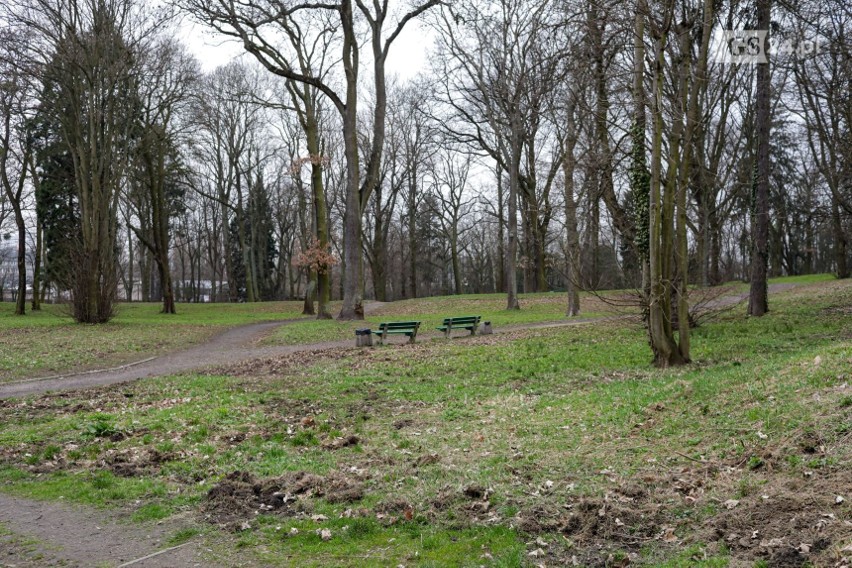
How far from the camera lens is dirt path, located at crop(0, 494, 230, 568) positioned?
490cm

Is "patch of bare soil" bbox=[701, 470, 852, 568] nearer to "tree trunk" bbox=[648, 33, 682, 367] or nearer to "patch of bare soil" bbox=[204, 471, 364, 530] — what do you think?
"patch of bare soil" bbox=[204, 471, 364, 530]

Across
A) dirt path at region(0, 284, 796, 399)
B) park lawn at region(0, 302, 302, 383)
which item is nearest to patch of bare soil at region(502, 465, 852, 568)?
dirt path at region(0, 284, 796, 399)

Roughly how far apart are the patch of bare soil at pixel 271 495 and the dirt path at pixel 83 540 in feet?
1.23

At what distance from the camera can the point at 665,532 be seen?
15.5 feet

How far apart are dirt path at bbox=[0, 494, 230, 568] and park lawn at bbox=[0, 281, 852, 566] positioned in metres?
0.29

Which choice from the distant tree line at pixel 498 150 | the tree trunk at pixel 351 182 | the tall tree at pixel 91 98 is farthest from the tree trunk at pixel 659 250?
the tall tree at pixel 91 98

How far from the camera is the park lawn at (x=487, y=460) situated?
15.6 ft

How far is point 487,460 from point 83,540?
3.76 meters

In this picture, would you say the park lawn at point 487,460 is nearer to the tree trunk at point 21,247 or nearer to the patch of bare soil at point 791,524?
the patch of bare soil at point 791,524

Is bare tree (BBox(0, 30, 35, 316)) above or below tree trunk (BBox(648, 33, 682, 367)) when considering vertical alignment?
above

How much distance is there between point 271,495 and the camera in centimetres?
623

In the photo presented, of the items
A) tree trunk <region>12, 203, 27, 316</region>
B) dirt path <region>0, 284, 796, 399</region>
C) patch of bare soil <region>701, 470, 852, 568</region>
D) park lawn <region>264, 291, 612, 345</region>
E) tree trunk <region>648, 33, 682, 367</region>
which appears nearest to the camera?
patch of bare soil <region>701, 470, 852, 568</region>

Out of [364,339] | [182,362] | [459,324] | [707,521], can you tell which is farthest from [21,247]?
[707,521]

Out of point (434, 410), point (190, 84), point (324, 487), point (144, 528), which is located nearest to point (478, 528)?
point (324, 487)
